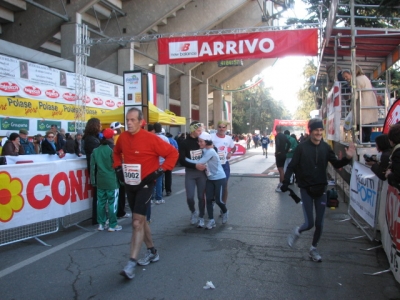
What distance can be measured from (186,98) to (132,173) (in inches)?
1328

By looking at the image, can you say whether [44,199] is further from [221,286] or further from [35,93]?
[35,93]

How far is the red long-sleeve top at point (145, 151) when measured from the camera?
14.9ft

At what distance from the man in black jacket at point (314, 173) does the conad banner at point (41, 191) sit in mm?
3771

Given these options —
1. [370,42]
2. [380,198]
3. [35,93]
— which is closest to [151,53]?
[35,93]

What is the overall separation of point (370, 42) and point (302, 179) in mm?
6768

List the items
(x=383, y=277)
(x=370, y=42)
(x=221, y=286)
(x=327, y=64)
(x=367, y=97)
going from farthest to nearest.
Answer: (x=327, y=64), (x=370, y=42), (x=367, y=97), (x=383, y=277), (x=221, y=286)

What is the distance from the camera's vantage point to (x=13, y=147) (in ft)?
33.2

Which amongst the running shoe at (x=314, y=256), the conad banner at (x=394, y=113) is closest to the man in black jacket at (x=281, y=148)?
the conad banner at (x=394, y=113)

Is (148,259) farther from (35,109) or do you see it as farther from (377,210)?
(35,109)

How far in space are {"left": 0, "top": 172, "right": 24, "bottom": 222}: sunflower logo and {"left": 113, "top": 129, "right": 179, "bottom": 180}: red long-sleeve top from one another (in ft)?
7.27

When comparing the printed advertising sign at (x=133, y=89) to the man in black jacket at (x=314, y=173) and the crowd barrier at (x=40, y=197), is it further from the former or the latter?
the man in black jacket at (x=314, y=173)

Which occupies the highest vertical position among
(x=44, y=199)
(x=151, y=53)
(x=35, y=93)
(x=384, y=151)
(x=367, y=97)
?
(x=151, y=53)

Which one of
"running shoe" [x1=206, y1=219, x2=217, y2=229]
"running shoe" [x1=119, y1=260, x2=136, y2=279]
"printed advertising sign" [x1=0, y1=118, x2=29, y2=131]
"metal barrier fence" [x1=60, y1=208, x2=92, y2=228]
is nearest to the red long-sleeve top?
"running shoe" [x1=119, y1=260, x2=136, y2=279]

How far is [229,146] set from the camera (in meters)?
7.58
